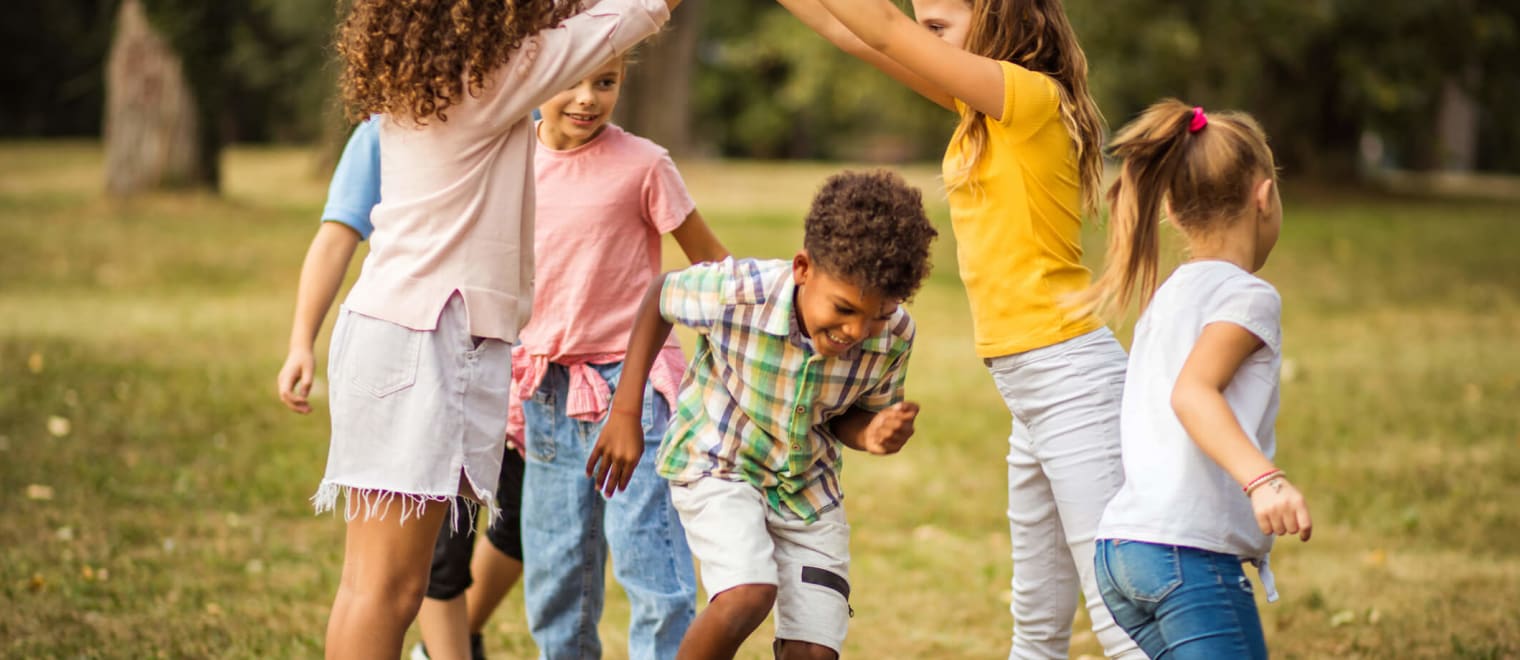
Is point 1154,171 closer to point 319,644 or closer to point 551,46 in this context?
point 551,46

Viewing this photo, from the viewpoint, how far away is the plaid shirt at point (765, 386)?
3.11 metres

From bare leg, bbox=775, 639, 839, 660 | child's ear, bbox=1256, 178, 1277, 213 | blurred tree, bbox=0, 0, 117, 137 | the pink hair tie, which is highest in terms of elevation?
the pink hair tie

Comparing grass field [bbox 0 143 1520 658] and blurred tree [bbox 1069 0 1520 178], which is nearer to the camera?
grass field [bbox 0 143 1520 658]

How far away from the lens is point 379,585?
307 cm

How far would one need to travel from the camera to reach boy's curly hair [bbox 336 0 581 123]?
9.63 feet

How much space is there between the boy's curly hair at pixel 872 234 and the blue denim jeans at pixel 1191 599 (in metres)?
0.64

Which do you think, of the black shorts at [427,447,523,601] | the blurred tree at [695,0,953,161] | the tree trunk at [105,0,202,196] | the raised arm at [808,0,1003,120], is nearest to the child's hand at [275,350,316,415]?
the black shorts at [427,447,523,601]

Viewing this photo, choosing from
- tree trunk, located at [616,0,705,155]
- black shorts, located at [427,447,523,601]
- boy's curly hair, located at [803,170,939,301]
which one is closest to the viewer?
boy's curly hair, located at [803,170,939,301]

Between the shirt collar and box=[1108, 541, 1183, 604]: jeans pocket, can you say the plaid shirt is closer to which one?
the shirt collar

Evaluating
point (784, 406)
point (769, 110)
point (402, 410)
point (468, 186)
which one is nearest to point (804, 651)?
point (784, 406)

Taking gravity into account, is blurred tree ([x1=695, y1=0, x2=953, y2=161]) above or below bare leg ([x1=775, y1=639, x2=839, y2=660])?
below

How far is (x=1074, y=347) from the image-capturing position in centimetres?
333

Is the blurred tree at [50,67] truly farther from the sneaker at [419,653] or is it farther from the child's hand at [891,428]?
the child's hand at [891,428]

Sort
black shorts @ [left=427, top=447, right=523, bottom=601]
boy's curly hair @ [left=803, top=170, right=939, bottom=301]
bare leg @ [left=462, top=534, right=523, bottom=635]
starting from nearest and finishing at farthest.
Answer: boy's curly hair @ [left=803, top=170, right=939, bottom=301] < black shorts @ [left=427, top=447, right=523, bottom=601] < bare leg @ [left=462, top=534, right=523, bottom=635]
